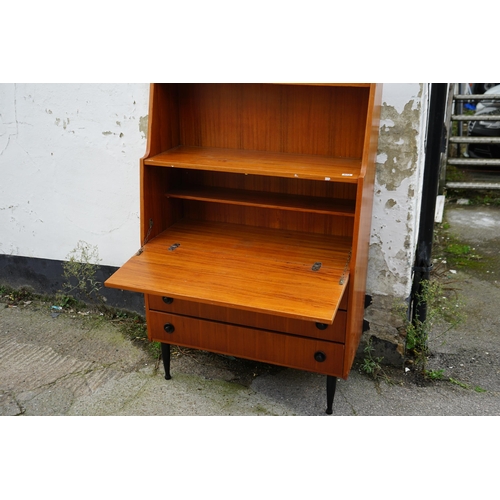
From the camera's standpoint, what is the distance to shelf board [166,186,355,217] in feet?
9.75

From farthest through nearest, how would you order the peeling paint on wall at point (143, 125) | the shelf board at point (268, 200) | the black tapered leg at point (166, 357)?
the peeling paint on wall at point (143, 125) < the black tapered leg at point (166, 357) < the shelf board at point (268, 200)

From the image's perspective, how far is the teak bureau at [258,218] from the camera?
9.00 ft

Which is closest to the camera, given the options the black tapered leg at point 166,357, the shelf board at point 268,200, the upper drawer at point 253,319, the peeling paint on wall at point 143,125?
the upper drawer at point 253,319

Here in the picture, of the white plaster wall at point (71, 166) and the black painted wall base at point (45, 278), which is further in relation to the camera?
the black painted wall base at point (45, 278)

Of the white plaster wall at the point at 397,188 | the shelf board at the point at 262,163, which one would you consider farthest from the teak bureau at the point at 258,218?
the white plaster wall at the point at 397,188

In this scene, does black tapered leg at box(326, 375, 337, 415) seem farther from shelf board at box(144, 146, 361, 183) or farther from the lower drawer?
shelf board at box(144, 146, 361, 183)

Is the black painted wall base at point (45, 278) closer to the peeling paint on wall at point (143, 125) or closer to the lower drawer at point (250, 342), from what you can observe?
the lower drawer at point (250, 342)

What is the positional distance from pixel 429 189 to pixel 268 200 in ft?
3.07

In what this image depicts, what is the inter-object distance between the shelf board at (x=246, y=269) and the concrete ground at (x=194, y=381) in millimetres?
853

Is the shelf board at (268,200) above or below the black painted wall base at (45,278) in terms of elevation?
above

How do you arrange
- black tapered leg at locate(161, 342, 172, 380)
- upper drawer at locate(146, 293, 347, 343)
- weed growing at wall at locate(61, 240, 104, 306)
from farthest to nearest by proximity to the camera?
1. weed growing at wall at locate(61, 240, 104, 306)
2. black tapered leg at locate(161, 342, 172, 380)
3. upper drawer at locate(146, 293, 347, 343)

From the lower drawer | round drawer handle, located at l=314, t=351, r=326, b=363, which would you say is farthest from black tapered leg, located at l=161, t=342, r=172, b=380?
round drawer handle, located at l=314, t=351, r=326, b=363

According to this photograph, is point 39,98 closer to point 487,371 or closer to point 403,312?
point 403,312

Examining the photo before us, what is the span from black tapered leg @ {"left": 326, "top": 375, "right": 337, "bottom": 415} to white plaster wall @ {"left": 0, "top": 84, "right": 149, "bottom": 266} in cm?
158
